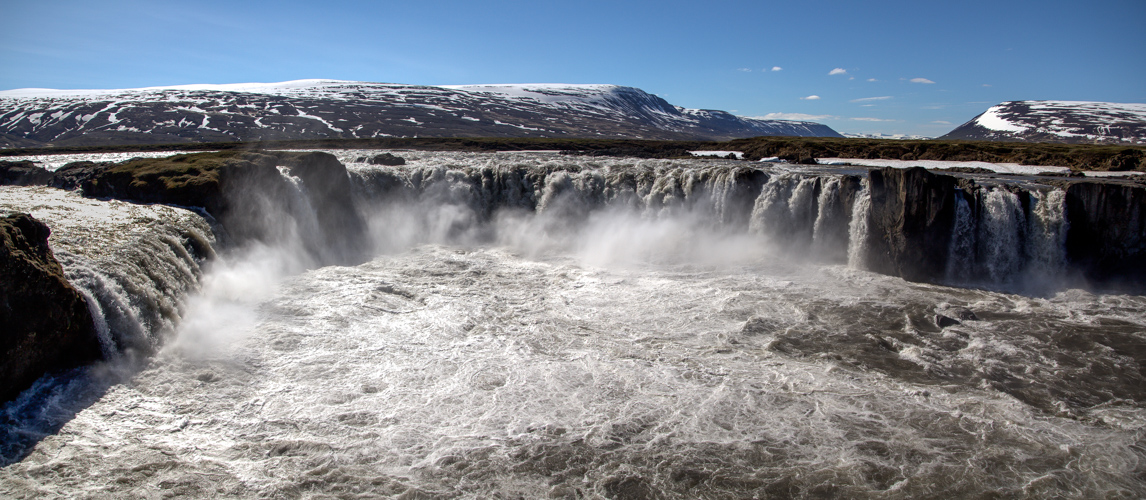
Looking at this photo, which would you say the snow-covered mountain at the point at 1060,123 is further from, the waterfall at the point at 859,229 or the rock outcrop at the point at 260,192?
the rock outcrop at the point at 260,192

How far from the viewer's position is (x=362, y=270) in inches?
794

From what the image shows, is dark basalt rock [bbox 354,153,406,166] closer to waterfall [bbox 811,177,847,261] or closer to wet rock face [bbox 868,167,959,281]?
waterfall [bbox 811,177,847,261]

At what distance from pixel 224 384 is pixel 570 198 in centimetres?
1861

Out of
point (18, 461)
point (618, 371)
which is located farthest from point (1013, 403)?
point (18, 461)

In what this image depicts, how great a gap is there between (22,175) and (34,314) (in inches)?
899

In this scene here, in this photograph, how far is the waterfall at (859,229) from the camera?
20828mm

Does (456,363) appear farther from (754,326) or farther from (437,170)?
(437,170)

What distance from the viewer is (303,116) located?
101 meters

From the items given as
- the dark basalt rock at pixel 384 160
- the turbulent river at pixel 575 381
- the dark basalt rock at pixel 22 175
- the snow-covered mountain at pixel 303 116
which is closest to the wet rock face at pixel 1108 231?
the turbulent river at pixel 575 381

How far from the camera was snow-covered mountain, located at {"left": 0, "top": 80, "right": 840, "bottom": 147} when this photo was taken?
3278 inches

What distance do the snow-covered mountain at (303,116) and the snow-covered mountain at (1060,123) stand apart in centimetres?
6443

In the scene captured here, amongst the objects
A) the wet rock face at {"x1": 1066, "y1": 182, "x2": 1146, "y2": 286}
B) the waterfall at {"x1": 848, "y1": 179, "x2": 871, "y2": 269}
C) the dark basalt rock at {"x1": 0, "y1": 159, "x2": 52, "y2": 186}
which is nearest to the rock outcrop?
the dark basalt rock at {"x1": 0, "y1": 159, "x2": 52, "y2": 186}

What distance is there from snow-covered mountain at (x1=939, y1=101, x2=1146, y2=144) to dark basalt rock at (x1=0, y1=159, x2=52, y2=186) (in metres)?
111

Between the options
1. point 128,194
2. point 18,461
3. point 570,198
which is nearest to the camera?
point 18,461
